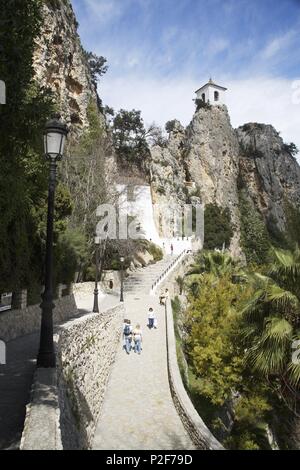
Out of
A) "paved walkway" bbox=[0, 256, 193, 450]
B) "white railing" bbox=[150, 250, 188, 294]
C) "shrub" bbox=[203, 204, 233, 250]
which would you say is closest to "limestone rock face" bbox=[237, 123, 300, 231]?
"shrub" bbox=[203, 204, 233, 250]

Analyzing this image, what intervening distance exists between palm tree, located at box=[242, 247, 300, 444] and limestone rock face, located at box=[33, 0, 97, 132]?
79.0ft

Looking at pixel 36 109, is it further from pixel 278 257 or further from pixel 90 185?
pixel 90 185

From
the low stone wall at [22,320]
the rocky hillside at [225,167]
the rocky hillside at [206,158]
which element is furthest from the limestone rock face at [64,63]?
the rocky hillside at [225,167]

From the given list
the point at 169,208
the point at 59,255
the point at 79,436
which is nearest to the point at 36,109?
the point at 79,436

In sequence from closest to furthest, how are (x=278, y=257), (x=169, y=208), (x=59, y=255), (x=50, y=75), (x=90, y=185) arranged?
(x=278, y=257) < (x=59, y=255) < (x=90, y=185) < (x=50, y=75) < (x=169, y=208)

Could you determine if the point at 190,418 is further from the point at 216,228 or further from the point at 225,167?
the point at 225,167

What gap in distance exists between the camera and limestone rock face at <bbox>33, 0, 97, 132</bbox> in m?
31.2

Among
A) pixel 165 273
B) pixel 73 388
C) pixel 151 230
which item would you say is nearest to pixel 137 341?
pixel 73 388

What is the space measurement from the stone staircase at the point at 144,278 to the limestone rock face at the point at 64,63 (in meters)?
14.0

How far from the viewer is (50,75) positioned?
32500 mm

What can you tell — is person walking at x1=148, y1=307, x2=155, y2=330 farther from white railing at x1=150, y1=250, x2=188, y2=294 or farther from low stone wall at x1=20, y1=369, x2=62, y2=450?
low stone wall at x1=20, y1=369, x2=62, y2=450

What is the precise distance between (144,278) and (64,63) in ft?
65.2

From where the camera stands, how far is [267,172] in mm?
71750
